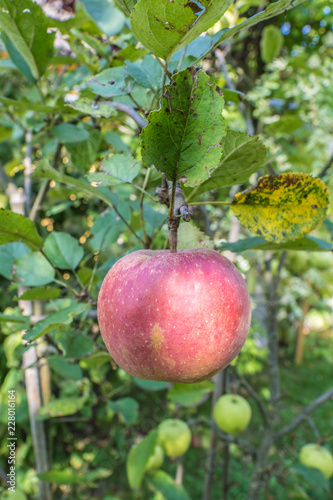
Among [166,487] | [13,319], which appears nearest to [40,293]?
[13,319]

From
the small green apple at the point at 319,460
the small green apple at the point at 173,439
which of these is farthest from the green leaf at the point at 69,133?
the small green apple at the point at 319,460

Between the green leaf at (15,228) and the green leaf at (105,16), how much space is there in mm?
402

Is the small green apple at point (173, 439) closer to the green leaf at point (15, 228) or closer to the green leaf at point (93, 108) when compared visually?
the green leaf at point (15, 228)

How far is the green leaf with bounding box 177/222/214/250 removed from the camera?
41 centimetres

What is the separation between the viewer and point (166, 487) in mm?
1049

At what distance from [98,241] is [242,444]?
0.82 m

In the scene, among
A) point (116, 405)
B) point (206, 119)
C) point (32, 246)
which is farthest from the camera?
point (116, 405)

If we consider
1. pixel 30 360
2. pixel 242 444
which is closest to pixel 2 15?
pixel 30 360

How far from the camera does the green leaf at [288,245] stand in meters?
0.47

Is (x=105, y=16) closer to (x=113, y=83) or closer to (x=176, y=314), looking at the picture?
(x=113, y=83)

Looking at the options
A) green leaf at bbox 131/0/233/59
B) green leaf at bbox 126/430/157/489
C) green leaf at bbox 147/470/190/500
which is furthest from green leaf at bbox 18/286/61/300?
green leaf at bbox 147/470/190/500

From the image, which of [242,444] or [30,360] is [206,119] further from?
[242,444]

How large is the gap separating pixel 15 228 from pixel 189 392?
0.59 m

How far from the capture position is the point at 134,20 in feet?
1.02
